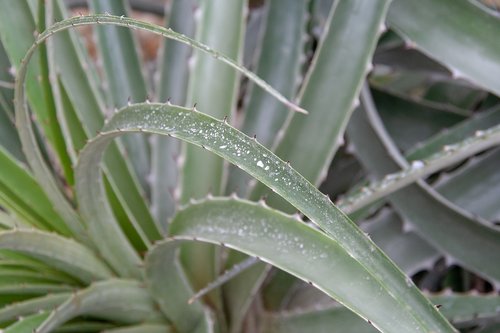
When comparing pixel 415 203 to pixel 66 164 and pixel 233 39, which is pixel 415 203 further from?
pixel 66 164

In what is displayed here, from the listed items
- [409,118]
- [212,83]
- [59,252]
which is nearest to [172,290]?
[59,252]

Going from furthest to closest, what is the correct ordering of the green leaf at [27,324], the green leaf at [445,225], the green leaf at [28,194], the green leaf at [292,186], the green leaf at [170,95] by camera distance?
1. the green leaf at [170,95]
2. the green leaf at [445,225]
3. the green leaf at [28,194]
4. the green leaf at [27,324]
5. the green leaf at [292,186]

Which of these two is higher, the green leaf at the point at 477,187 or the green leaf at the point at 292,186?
the green leaf at the point at 477,187

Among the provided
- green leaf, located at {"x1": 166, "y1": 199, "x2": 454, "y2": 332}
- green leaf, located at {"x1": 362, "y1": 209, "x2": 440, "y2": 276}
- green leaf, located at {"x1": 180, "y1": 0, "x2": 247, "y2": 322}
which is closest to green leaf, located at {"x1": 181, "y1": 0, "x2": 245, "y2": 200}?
green leaf, located at {"x1": 180, "y1": 0, "x2": 247, "y2": 322}

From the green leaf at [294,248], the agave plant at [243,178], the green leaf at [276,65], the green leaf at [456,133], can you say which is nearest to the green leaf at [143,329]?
the agave plant at [243,178]

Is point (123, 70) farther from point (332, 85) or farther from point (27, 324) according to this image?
point (27, 324)

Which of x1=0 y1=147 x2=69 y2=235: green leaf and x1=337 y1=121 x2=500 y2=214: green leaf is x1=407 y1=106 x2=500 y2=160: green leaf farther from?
x1=0 y1=147 x2=69 y2=235: green leaf

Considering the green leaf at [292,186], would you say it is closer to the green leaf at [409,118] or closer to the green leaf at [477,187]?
the green leaf at [477,187]

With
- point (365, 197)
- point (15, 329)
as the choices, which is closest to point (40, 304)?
point (15, 329)
